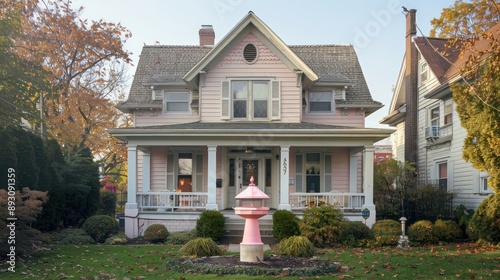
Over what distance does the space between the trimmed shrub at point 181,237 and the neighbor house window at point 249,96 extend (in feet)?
18.2

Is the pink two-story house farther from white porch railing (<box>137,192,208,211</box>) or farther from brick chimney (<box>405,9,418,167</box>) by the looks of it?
brick chimney (<box>405,9,418,167</box>)

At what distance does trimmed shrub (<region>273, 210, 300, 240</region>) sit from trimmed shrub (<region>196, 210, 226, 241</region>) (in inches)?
70.8

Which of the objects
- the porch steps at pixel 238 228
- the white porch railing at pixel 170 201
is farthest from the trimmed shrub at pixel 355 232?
the white porch railing at pixel 170 201

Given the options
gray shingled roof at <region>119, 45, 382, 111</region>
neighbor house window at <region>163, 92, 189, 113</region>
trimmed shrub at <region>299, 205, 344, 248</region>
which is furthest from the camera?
neighbor house window at <region>163, 92, 189, 113</region>

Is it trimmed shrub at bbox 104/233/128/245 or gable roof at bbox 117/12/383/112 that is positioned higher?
gable roof at bbox 117/12/383/112

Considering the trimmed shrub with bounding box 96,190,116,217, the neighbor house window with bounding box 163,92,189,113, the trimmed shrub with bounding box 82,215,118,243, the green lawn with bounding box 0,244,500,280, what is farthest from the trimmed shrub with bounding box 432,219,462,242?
the trimmed shrub with bounding box 96,190,116,217

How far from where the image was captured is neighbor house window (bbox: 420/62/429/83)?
24.1 meters

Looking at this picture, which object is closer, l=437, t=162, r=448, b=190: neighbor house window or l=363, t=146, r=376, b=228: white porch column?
l=363, t=146, r=376, b=228: white porch column

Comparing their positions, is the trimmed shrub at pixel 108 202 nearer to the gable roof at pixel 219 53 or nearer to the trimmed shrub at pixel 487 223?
the gable roof at pixel 219 53

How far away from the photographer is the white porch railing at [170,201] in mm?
18484

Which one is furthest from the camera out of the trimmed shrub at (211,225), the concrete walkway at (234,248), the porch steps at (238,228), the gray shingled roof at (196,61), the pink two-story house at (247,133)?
the gray shingled roof at (196,61)

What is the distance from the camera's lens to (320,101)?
2180cm

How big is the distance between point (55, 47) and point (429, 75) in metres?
19.5

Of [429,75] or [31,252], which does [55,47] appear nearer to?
[31,252]
